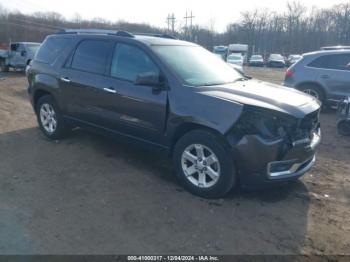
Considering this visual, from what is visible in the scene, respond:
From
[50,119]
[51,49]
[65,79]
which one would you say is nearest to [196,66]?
[65,79]

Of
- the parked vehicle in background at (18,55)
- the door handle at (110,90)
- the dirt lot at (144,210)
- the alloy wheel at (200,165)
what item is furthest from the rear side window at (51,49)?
the parked vehicle in background at (18,55)

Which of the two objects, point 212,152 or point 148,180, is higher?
point 212,152

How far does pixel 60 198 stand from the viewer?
162 inches

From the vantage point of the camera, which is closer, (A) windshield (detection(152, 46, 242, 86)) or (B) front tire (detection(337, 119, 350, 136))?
(A) windshield (detection(152, 46, 242, 86))

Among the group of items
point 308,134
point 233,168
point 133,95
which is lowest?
point 233,168

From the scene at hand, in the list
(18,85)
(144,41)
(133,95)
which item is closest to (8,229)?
(133,95)

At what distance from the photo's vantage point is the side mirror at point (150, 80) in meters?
4.35

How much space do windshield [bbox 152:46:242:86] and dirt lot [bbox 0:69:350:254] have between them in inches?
55.5

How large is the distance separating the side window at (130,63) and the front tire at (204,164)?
3.44 ft

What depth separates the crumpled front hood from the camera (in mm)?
3916

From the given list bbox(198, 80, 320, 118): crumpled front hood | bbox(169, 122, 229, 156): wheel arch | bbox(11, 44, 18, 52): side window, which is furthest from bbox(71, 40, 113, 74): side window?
bbox(11, 44, 18, 52): side window

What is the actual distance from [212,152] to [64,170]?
2.22m

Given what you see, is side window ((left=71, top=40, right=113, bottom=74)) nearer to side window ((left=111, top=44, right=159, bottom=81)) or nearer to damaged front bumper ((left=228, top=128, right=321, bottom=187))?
side window ((left=111, top=44, right=159, bottom=81))

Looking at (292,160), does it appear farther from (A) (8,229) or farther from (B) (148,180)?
(A) (8,229)
